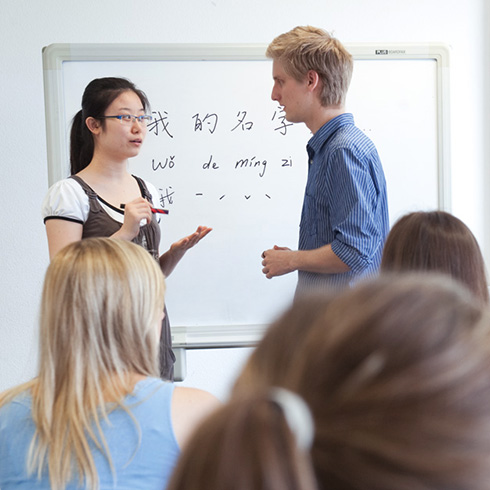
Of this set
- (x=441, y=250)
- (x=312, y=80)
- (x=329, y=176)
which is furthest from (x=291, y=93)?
(x=441, y=250)

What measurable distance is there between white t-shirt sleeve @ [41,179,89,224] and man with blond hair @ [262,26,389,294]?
51cm

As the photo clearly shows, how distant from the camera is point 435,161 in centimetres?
252

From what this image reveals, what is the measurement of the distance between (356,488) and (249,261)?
2084mm

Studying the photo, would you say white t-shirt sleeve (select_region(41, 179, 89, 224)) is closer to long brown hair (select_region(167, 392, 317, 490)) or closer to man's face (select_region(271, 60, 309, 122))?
man's face (select_region(271, 60, 309, 122))

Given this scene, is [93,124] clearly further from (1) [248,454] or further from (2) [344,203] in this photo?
(1) [248,454]

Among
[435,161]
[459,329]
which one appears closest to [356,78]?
[435,161]

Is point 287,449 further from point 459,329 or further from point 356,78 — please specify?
point 356,78

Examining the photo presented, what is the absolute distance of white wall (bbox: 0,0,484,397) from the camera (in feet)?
8.44

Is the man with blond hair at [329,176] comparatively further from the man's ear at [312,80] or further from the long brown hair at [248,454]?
the long brown hair at [248,454]

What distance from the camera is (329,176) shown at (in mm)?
1737

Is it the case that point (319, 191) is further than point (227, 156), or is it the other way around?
point (227, 156)

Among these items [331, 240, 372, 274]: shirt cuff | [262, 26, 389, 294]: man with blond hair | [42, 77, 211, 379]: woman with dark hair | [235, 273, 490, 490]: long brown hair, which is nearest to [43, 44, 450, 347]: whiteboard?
[42, 77, 211, 379]: woman with dark hair

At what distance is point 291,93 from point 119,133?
0.51m

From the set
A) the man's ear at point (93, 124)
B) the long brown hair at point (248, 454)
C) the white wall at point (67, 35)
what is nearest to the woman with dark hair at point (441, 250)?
the long brown hair at point (248, 454)
